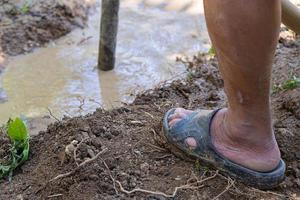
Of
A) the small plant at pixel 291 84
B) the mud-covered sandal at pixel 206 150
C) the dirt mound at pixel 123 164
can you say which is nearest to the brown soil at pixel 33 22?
the dirt mound at pixel 123 164

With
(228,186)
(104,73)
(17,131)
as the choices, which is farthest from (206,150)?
(104,73)

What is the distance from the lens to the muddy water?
3.24 m

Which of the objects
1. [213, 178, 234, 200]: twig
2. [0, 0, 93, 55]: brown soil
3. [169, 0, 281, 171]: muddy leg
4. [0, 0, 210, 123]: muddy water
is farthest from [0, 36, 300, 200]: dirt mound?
[0, 0, 93, 55]: brown soil

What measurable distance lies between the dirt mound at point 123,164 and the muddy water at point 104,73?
71 cm

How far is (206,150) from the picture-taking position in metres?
1.77

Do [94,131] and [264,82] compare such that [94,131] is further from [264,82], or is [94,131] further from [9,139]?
[264,82]

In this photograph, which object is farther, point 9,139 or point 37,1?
point 37,1

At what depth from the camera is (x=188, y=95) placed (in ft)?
9.06

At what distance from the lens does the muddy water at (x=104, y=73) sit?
3.24m

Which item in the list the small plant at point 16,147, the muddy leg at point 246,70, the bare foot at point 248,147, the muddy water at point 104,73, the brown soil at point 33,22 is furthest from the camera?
the brown soil at point 33,22

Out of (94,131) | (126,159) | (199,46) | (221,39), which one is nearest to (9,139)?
(94,131)

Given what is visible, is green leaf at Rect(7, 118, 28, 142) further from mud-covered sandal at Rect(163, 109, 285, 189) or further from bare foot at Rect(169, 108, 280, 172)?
bare foot at Rect(169, 108, 280, 172)

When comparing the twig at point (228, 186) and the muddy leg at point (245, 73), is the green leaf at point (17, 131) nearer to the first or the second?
the muddy leg at point (245, 73)

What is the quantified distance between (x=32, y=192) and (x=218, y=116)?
0.72 m
